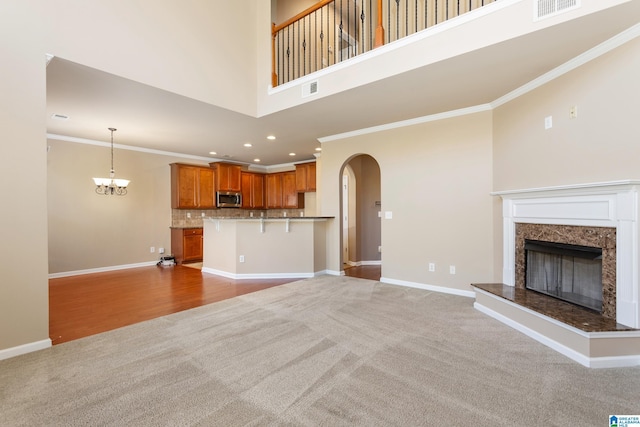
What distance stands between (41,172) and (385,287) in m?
4.23

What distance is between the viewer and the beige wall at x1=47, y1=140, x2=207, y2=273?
17.5ft

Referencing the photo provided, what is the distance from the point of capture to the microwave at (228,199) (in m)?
7.48

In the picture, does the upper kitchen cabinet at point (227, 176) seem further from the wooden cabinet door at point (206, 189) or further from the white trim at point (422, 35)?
the white trim at point (422, 35)

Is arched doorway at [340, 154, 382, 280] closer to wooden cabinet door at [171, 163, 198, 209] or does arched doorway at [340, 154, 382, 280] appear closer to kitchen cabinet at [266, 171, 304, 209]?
kitchen cabinet at [266, 171, 304, 209]

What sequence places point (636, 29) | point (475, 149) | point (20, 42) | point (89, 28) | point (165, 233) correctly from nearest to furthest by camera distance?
point (636, 29) < point (20, 42) < point (89, 28) < point (475, 149) < point (165, 233)

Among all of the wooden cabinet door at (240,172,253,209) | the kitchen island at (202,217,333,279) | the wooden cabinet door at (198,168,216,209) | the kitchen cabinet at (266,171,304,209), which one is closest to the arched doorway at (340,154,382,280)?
the kitchen island at (202,217,333,279)

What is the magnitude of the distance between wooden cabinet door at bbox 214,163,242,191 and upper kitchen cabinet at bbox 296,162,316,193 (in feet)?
5.38

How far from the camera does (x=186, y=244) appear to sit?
22.0 ft

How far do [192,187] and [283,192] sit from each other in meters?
2.45

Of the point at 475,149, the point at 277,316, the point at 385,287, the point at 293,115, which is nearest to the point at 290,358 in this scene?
the point at 277,316

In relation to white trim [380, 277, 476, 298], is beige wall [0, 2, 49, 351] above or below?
above

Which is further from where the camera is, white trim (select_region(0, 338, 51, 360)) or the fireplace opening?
the fireplace opening

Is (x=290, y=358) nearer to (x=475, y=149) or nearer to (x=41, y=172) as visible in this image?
(x=41, y=172)

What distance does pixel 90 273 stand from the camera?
564 centimetres
